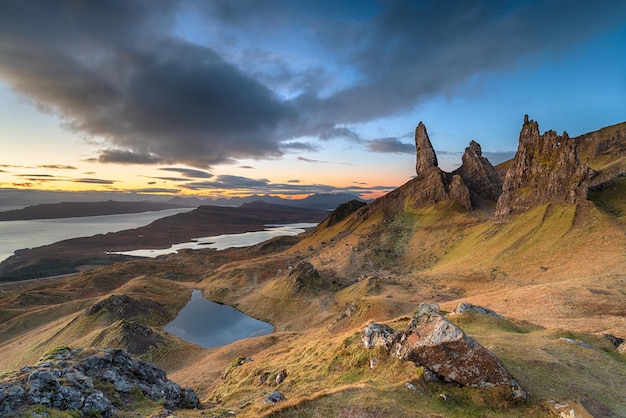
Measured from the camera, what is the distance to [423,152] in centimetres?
19312

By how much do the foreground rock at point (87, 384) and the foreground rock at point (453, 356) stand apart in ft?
54.1

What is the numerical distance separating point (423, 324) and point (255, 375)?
64.5 feet

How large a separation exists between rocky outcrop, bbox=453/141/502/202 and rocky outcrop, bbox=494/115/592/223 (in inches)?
2121

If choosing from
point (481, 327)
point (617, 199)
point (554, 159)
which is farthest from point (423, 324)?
point (554, 159)

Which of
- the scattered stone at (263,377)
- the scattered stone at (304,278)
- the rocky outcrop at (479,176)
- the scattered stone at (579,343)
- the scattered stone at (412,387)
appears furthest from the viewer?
the rocky outcrop at (479,176)

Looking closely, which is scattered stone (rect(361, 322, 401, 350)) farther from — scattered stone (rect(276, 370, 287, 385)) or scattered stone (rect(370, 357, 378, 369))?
scattered stone (rect(276, 370, 287, 385))

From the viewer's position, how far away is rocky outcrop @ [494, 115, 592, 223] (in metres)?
91.5

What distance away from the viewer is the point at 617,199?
284 ft

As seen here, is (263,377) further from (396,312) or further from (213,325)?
(213,325)

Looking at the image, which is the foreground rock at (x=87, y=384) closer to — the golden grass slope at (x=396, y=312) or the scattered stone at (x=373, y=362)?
the golden grass slope at (x=396, y=312)

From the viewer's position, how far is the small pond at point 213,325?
268 ft

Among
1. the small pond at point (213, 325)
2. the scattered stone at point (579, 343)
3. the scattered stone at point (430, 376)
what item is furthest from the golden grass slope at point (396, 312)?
the small pond at point (213, 325)

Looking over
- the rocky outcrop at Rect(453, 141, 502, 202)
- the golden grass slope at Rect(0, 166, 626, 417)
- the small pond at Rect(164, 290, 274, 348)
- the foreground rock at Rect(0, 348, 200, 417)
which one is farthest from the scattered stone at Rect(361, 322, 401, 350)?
the rocky outcrop at Rect(453, 141, 502, 202)

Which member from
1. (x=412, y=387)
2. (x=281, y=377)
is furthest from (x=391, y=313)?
(x=412, y=387)
